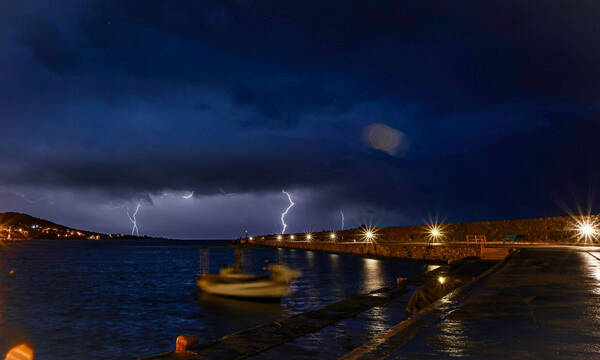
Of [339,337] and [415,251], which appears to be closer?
[339,337]

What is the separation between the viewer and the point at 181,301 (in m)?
39.9

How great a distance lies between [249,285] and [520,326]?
25946mm

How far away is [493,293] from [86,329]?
22.3 m

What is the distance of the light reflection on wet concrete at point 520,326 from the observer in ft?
29.8

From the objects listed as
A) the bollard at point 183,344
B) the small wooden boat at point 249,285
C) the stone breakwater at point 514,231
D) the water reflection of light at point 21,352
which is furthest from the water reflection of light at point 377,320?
the stone breakwater at point 514,231

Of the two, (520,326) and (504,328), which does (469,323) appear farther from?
(520,326)

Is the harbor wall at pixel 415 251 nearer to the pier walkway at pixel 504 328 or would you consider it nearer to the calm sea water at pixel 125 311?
the calm sea water at pixel 125 311

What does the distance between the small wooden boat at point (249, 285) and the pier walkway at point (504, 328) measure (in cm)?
1791

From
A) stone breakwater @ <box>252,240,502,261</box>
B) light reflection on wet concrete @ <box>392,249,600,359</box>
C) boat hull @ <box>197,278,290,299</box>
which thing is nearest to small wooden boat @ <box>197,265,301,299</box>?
boat hull @ <box>197,278,290,299</box>

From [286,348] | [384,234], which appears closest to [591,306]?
[286,348]

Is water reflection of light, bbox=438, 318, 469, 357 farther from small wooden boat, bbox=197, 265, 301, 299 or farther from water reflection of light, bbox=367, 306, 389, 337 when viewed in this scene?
small wooden boat, bbox=197, 265, 301, 299

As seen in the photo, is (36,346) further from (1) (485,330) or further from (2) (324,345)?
(1) (485,330)

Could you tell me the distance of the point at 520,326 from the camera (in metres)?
11.5

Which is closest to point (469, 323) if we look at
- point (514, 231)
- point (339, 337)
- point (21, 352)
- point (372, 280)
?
point (339, 337)
